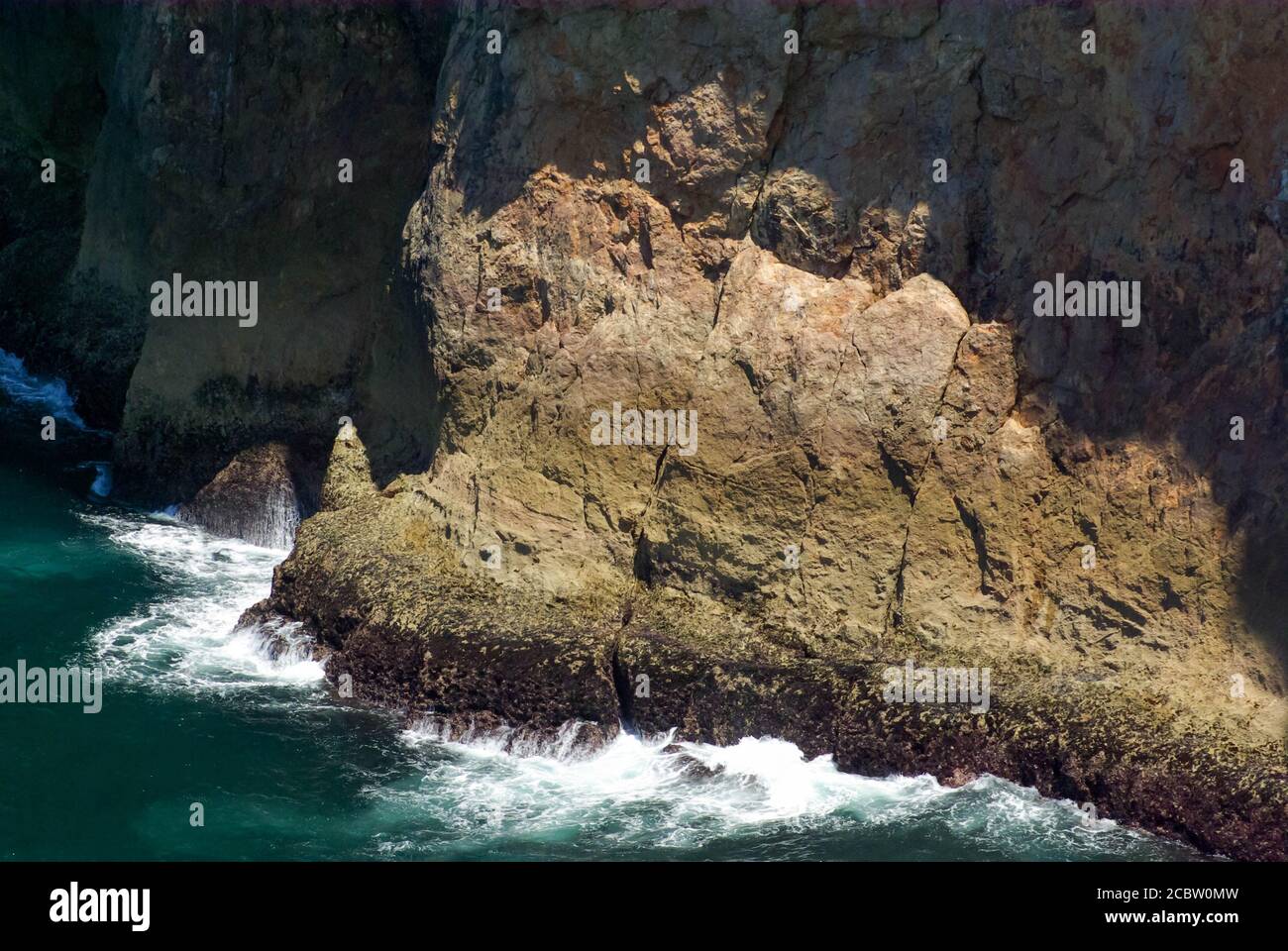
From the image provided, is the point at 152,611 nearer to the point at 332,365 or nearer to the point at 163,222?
the point at 332,365

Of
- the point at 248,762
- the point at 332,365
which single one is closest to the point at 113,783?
the point at 248,762

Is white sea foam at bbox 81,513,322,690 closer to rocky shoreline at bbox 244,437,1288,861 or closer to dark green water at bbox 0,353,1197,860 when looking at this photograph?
dark green water at bbox 0,353,1197,860
